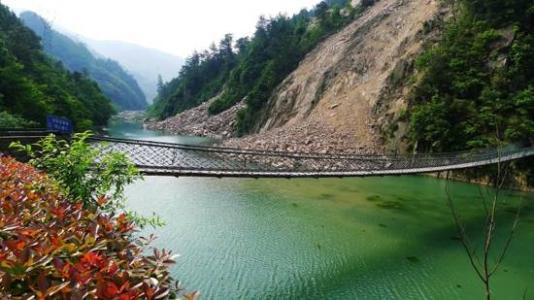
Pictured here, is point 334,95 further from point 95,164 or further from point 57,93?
point 95,164

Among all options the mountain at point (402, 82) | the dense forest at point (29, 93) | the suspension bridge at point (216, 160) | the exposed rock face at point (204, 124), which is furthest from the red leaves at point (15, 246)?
the exposed rock face at point (204, 124)

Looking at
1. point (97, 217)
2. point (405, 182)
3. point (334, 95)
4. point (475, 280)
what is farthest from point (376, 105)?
point (97, 217)

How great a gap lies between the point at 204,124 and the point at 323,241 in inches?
1731

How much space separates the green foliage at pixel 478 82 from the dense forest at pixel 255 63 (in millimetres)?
22788

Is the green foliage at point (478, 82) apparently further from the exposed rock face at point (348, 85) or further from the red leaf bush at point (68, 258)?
the red leaf bush at point (68, 258)

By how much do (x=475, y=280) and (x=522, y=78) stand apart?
16.4m

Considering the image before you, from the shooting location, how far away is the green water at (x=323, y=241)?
25.1 feet

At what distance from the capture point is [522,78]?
65.4 ft

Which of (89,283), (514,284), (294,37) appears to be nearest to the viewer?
(89,283)

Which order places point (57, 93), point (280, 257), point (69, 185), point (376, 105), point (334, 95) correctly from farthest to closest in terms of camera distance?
1. point (334, 95)
2. point (57, 93)
3. point (376, 105)
4. point (280, 257)
5. point (69, 185)

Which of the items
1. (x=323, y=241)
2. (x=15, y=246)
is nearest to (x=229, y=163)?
(x=323, y=241)

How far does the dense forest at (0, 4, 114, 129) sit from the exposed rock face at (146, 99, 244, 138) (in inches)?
431

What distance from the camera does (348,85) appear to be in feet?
111

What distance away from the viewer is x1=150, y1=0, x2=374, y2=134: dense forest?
4500cm
